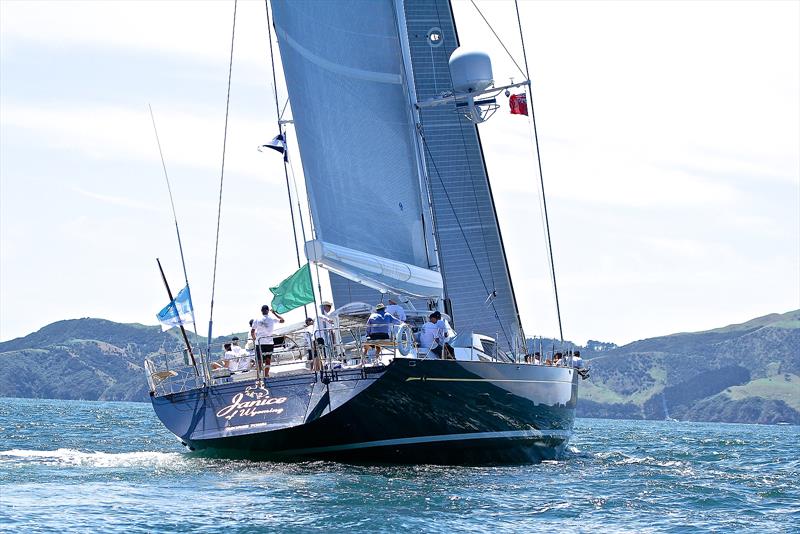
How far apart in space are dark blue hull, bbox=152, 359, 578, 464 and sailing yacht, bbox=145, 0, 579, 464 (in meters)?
0.02

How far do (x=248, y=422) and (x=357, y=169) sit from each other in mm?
5815

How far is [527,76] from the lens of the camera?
74.9 ft

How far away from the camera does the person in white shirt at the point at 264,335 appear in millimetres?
17422

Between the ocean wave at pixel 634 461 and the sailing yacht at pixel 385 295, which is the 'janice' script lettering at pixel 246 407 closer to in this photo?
the sailing yacht at pixel 385 295

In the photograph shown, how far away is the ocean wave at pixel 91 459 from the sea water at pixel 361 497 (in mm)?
26

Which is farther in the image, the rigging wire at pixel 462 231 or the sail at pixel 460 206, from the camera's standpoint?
the rigging wire at pixel 462 231

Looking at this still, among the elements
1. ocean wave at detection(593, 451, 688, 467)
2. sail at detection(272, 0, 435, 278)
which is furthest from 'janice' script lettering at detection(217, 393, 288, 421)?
ocean wave at detection(593, 451, 688, 467)

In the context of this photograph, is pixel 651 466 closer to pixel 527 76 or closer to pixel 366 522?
pixel 527 76

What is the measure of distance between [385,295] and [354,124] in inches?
180

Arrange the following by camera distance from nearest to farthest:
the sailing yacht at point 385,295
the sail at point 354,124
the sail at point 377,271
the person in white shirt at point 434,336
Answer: the sailing yacht at point 385,295 < the person in white shirt at point 434,336 < the sail at point 377,271 < the sail at point 354,124

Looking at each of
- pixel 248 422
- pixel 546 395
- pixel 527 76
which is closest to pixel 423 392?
pixel 248 422

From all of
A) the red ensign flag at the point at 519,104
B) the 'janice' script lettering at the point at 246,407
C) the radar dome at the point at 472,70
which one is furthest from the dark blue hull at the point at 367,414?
the red ensign flag at the point at 519,104

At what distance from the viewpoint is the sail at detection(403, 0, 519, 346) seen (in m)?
25.5

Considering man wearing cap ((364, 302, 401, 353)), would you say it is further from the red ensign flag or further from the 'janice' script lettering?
the red ensign flag
